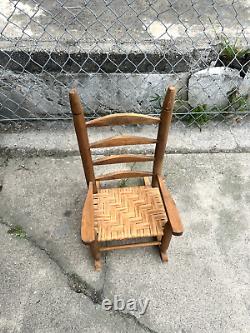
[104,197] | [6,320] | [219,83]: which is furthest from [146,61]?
[6,320]

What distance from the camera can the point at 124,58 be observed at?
9.05 feet

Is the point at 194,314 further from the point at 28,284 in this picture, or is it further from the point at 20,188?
the point at 20,188

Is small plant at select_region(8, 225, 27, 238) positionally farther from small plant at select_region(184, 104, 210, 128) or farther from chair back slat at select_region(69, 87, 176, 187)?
small plant at select_region(184, 104, 210, 128)

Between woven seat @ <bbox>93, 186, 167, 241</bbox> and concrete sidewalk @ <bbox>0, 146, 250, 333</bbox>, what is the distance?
0.37 metres

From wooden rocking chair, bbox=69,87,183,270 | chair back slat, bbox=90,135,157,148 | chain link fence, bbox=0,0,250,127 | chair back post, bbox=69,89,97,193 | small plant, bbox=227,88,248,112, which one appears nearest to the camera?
chair back post, bbox=69,89,97,193

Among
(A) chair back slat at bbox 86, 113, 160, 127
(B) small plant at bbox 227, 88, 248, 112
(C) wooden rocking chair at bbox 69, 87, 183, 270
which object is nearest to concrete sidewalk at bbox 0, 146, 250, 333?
(C) wooden rocking chair at bbox 69, 87, 183, 270

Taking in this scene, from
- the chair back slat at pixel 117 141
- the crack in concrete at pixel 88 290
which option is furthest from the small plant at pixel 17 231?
the chair back slat at pixel 117 141

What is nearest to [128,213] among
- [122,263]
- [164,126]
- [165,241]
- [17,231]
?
[165,241]

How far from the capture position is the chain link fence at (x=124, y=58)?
2.76 meters

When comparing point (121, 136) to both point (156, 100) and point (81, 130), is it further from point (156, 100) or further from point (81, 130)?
point (156, 100)

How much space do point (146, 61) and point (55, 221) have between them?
149 centimetres

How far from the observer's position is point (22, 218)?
8.78 feet

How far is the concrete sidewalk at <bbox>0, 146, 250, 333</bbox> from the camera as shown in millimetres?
2238

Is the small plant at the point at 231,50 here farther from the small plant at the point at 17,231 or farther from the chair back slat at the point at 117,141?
the small plant at the point at 17,231
